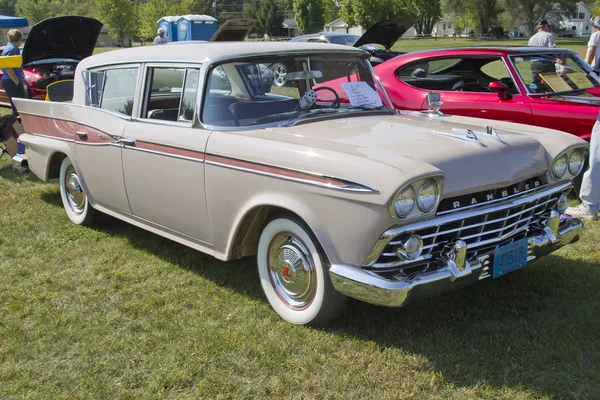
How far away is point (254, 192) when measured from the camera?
3.48 meters

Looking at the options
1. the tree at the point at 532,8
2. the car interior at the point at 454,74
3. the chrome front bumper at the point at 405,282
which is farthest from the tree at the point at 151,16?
the chrome front bumper at the point at 405,282

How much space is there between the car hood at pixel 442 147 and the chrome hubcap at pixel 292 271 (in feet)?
1.60

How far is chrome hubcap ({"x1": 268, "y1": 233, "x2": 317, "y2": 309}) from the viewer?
340 centimetres

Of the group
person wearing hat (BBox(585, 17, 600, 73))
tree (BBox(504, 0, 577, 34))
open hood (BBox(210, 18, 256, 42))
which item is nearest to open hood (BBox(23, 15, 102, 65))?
open hood (BBox(210, 18, 256, 42))

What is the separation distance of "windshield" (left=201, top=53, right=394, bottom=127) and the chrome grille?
1.28 m

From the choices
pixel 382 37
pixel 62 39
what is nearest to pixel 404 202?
pixel 62 39

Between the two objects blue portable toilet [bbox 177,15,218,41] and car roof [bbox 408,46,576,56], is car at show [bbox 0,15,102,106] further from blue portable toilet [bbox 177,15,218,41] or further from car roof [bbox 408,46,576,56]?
blue portable toilet [bbox 177,15,218,41]

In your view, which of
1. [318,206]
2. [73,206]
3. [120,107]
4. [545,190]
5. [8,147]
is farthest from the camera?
[8,147]

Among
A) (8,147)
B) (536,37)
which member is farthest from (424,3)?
(8,147)

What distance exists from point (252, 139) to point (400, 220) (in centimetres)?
107

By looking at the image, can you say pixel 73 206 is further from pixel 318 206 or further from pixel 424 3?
pixel 424 3

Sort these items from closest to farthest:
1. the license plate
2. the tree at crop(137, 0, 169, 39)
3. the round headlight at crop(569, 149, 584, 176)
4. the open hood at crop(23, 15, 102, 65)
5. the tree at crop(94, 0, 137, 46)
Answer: the license plate < the round headlight at crop(569, 149, 584, 176) < the open hood at crop(23, 15, 102, 65) < the tree at crop(94, 0, 137, 46) < the tree at crop(137, 0, 169, 39)

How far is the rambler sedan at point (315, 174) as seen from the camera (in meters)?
3.02

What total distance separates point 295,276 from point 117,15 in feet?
239
